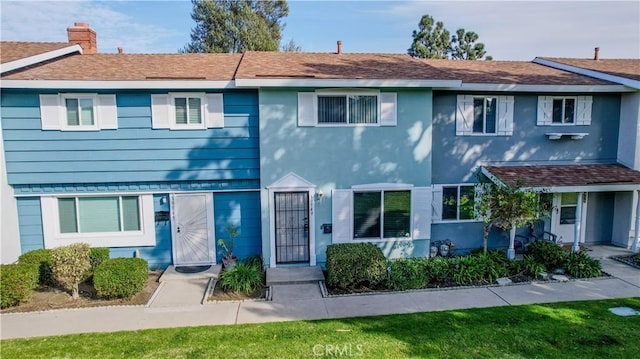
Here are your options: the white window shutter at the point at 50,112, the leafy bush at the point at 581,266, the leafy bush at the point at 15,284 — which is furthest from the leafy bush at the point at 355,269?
the white window shutter at the point at 50,112

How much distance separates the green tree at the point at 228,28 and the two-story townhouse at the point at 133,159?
16030mm

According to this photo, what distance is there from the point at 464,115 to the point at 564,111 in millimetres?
3395

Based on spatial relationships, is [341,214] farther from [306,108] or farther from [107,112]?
[107,112]

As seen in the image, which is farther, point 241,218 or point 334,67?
point 334,67

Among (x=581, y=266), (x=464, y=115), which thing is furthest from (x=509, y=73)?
(x=581, y=266)

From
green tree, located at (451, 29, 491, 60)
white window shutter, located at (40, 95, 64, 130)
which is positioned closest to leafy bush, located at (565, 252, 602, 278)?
white window shutter, located at (40, 95, 64, 130)

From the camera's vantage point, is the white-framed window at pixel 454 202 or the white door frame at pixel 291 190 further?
the white-framed window at pixel 454 202

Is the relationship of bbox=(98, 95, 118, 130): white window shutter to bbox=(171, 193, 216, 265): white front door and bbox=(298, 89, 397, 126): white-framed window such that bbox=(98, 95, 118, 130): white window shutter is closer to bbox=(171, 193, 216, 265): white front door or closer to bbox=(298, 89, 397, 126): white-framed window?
bbox=(171, 193, 216, 265): white front door

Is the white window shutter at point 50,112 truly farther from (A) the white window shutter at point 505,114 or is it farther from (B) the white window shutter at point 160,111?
(A) the white window shutter at point 505,114

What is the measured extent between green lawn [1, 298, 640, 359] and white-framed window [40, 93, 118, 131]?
5.36 meters

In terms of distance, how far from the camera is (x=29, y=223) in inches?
392

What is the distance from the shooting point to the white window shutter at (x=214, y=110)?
1000 cm

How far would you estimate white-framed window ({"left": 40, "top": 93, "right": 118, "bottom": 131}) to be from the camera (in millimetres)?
9555

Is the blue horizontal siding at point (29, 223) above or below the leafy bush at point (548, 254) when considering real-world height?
above
